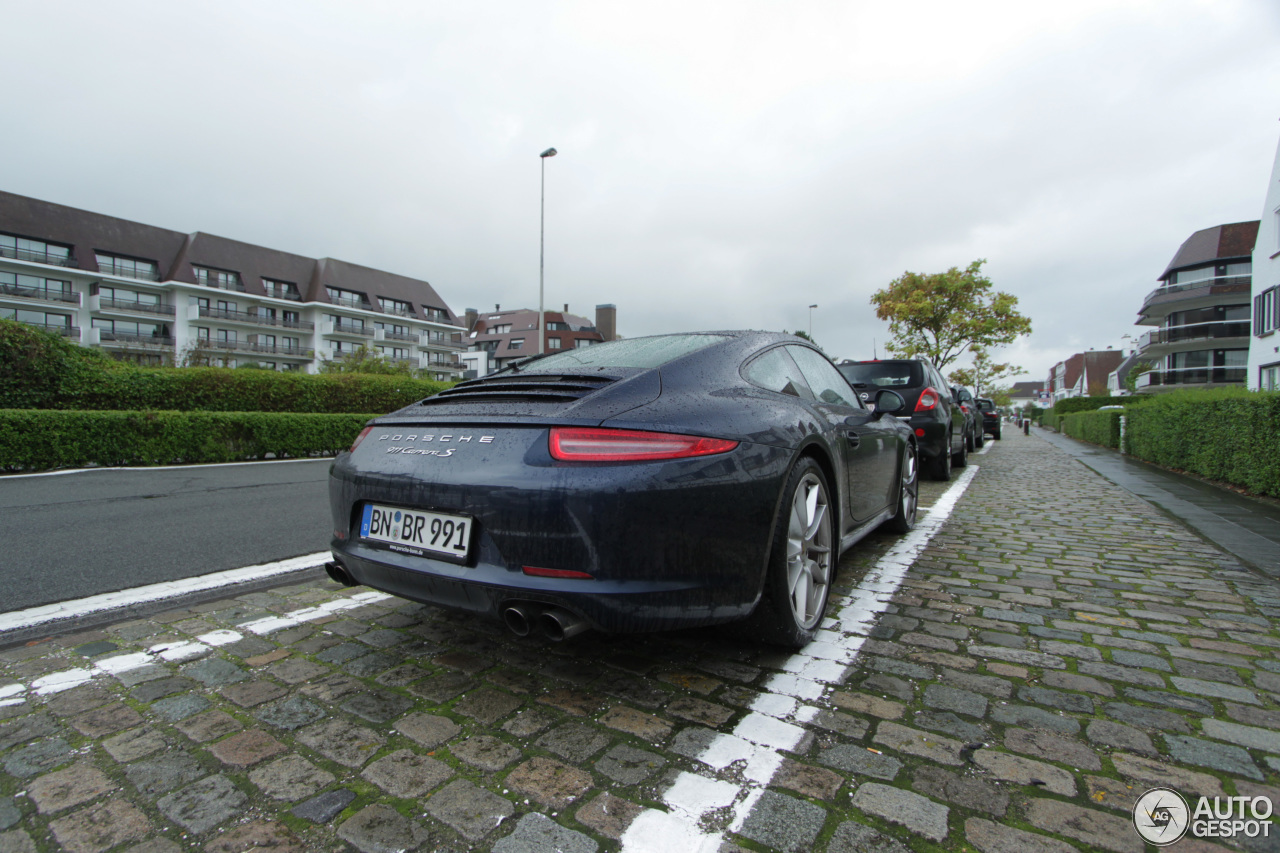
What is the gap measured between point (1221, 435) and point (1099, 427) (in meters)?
13.5

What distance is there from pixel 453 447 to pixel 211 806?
118 centimetres

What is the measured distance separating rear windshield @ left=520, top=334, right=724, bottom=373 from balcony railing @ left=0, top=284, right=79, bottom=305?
63.4 metres

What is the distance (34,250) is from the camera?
4731 cm

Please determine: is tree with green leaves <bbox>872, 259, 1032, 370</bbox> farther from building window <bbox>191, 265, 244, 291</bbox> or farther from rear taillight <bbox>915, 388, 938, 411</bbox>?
building window <bbox>191, 265, 244, 291</bbox>

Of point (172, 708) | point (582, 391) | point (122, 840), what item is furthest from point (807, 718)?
point (172, 708)

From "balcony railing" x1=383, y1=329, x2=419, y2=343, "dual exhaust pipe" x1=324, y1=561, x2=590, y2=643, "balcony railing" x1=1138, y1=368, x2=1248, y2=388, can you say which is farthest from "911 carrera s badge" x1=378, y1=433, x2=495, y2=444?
"balcony railing" x1=383, y1=329, x2=419, y2=343

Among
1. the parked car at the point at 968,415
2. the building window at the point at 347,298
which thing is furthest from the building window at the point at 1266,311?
the building window at the point at 347,298

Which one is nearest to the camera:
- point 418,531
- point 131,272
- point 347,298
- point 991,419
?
point 418,531

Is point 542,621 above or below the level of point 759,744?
above

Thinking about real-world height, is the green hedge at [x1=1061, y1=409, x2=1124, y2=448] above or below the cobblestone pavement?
above

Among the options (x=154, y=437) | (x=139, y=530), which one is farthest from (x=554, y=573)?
(x=154, y=437)

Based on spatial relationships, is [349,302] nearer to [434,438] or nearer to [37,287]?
[37,287]

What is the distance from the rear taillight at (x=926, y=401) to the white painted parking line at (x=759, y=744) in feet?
16.7

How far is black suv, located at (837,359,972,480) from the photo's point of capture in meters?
7.91
